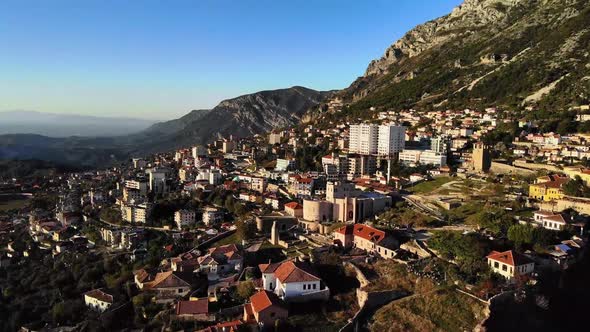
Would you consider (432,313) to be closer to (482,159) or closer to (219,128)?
(482,159)

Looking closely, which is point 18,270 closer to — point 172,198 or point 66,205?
point 172,198

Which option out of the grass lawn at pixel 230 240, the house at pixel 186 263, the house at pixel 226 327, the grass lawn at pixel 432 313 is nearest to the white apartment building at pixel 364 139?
the grass lawn at pixel 230 240

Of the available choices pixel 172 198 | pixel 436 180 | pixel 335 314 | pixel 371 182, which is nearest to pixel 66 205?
pixel 172 198

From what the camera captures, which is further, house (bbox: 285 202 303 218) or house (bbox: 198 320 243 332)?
house (bbox: 285 202 303 218)

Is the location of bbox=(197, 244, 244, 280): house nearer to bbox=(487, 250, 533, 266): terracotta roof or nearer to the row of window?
the row of window

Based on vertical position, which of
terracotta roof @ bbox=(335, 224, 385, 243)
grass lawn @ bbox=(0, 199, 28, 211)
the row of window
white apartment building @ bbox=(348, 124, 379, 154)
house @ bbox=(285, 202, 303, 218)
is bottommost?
grass lawn @ bbox=(0, 199, 28, 211)

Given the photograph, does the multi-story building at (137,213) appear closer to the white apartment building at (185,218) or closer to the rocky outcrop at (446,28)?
the white apartment building at (185,218)

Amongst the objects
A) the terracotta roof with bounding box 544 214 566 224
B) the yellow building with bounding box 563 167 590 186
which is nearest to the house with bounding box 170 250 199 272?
the terracotta roof with bounding box 544 214 566 224

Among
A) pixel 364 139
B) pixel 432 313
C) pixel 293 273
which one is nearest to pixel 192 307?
pixel 293 273
